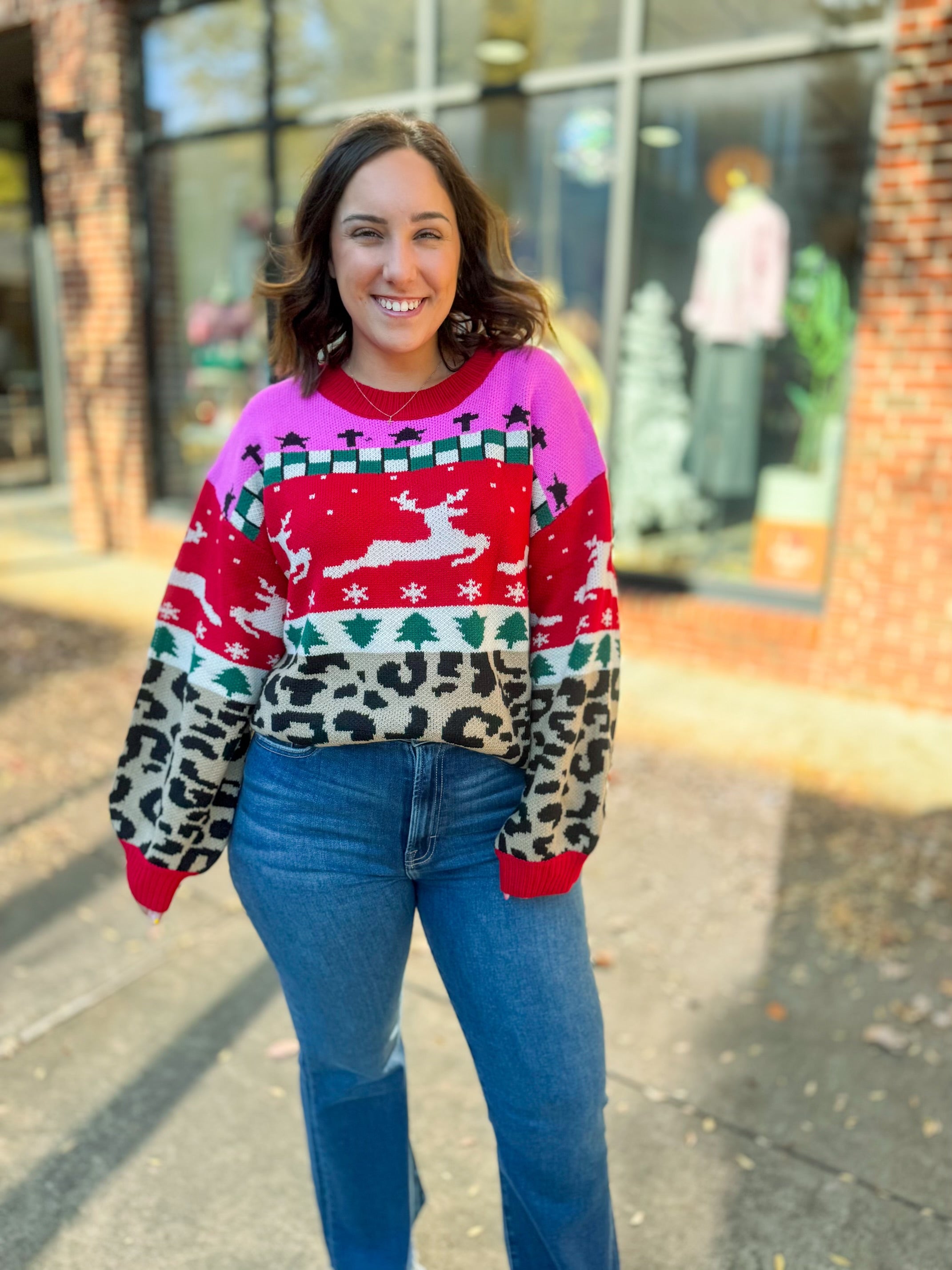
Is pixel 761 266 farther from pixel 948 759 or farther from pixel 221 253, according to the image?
pixel 221 253

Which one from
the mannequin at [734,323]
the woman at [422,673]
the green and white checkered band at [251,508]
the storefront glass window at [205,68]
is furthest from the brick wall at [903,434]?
the storefront glass window at [205,68]

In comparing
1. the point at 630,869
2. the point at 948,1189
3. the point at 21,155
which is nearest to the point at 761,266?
the point at 630,869

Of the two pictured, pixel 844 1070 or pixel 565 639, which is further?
pixel 844 1070

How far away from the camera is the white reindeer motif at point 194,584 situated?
1.64 metres

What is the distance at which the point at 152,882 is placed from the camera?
1.71 meters

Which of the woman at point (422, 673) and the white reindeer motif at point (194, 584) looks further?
the white reindeer motif at point (194, 584)

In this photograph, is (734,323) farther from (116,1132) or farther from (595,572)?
(116,1132)

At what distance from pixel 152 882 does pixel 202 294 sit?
7.05 m

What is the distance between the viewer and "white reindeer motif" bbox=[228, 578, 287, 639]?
5.29ft

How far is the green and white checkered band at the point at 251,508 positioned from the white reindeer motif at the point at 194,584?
142 millimetres

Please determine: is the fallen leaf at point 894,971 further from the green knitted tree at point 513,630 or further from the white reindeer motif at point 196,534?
the white reindeer motif at point 196,534

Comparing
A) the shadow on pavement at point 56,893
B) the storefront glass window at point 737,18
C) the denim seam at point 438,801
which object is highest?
the storefront glass window at point 737,18

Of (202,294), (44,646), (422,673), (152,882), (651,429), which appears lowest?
(44,646)

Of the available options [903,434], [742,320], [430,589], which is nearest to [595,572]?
[430,589]
